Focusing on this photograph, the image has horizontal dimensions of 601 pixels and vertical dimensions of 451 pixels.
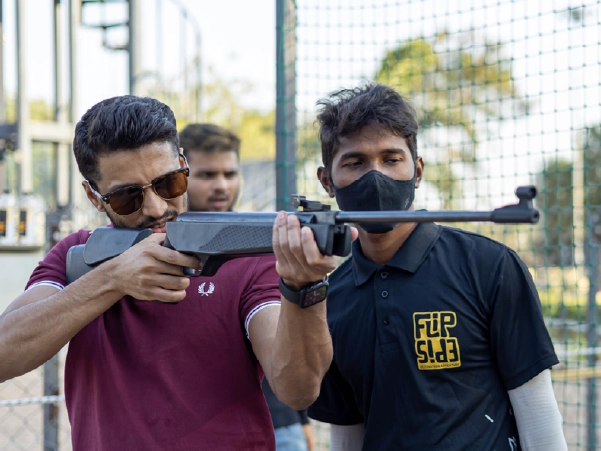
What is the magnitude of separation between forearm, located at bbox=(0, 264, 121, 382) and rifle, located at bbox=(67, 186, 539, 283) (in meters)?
0.19

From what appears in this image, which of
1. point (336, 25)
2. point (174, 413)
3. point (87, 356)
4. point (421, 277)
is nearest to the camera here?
point (174, 413)

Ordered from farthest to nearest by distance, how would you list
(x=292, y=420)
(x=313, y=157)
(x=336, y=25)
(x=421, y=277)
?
1. (x=313, y=157)
2. (x=336, y=25)
3. (x=292, y=420)
4. (x=421, y=277)

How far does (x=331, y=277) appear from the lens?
2.81m

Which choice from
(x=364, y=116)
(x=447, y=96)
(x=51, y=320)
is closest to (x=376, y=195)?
(x=364, y=116)

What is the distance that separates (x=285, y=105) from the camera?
171 inches

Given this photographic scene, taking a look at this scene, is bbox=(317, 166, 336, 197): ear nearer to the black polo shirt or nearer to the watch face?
the black polo shirt

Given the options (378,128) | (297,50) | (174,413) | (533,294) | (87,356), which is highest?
(297,50)

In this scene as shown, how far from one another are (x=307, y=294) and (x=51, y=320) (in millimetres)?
853

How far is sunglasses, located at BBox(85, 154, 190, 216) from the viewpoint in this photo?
7.72ft

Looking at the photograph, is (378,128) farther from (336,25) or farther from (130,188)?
(336,25)

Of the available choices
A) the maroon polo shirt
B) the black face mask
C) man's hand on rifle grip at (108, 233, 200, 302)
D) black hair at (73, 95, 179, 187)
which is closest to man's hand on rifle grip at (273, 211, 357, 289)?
the maroon polo shirt

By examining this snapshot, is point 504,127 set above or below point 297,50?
below

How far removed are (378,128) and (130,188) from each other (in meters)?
0.93

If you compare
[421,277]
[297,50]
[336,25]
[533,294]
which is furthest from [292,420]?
[336,25]
